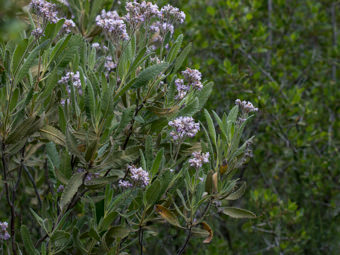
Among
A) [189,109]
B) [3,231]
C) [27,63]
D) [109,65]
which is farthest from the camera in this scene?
[109,65]

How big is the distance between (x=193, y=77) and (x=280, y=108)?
2526 mm

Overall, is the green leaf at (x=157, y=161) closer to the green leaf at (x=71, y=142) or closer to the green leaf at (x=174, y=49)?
the green leaf at (x=71, y=142)

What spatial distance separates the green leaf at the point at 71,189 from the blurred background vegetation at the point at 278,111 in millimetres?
2031

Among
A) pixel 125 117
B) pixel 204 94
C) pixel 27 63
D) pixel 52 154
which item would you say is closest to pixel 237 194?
pixel 204 94

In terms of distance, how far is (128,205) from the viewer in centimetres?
239

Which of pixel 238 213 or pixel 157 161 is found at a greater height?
pixel 157 161

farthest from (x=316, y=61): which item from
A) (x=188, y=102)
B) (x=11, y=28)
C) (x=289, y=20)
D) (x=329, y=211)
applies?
(x=11, y=28)

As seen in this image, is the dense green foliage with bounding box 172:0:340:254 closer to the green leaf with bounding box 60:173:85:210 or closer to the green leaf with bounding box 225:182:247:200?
the green leaf with bounding box 225:182:247:200

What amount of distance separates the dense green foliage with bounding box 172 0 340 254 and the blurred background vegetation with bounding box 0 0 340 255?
12 mm

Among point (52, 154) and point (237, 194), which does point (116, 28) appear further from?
point (237, 194)

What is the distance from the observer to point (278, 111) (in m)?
4.66

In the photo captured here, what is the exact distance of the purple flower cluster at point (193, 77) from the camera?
2418mm

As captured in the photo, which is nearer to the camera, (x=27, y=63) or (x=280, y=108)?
(x=27, y=63)

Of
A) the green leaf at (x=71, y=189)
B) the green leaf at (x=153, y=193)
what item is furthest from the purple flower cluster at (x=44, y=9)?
the green leaf at (x=153, y=193)
